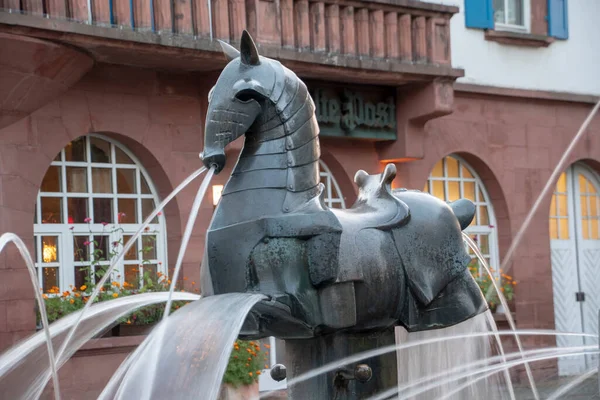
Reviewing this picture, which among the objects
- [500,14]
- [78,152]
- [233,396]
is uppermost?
[500,14]

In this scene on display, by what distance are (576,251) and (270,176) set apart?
13.9 metres

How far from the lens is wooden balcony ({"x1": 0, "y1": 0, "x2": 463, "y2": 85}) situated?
1108 cm

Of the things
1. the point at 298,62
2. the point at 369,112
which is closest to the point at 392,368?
the point at 298,62

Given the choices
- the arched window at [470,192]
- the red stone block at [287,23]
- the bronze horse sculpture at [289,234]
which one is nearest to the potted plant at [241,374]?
the red stone block at [287,23]

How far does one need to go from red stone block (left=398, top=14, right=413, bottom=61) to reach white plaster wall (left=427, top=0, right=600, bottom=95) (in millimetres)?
1049

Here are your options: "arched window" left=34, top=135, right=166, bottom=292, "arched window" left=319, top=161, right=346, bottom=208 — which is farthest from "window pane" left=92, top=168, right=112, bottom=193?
"arched window" left=319, top=161, right=346, bottom=208

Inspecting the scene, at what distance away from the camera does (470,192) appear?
1672 cm

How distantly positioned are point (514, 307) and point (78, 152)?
6766 mm

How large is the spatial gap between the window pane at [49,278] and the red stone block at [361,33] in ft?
13.6

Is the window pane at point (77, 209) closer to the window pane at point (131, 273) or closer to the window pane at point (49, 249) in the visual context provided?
the window pane at point (49, 249)

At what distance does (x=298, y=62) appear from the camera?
1271 centimetres

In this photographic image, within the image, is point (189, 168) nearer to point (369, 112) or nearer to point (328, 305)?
point (369, 112)

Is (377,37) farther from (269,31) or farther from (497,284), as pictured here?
(497,284)

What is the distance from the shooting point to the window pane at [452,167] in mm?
16472
